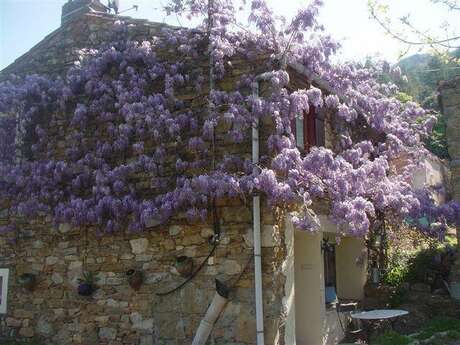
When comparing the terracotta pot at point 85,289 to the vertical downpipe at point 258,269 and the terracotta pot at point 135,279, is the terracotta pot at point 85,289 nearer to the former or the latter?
the terracotta pot at point 135,279

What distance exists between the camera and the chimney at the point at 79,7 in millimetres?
9584

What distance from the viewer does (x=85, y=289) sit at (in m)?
7.66

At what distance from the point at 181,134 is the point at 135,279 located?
2155 millimetres

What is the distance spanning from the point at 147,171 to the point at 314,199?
8.10 ft

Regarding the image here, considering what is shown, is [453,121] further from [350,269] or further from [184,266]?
[184,266]

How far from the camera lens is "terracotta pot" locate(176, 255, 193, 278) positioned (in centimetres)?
707

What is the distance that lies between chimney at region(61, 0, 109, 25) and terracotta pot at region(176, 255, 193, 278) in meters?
5.07

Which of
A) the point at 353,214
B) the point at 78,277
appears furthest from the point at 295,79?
the point at 78,277

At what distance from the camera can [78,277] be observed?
26.2ft

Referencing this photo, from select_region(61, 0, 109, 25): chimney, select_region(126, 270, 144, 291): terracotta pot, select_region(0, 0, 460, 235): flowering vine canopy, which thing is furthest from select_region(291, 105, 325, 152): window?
select_region(61, 0, 109, 25): chimney

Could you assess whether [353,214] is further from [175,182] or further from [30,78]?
[30,78]

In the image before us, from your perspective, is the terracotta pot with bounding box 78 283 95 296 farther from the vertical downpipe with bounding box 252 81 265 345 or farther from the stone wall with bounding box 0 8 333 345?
the vertical downpipe with bounding box 252 81 265 345

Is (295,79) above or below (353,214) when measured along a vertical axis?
above

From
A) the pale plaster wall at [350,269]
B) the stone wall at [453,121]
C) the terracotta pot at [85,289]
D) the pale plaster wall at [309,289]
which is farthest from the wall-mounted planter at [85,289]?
the stone wall at [453,121]
